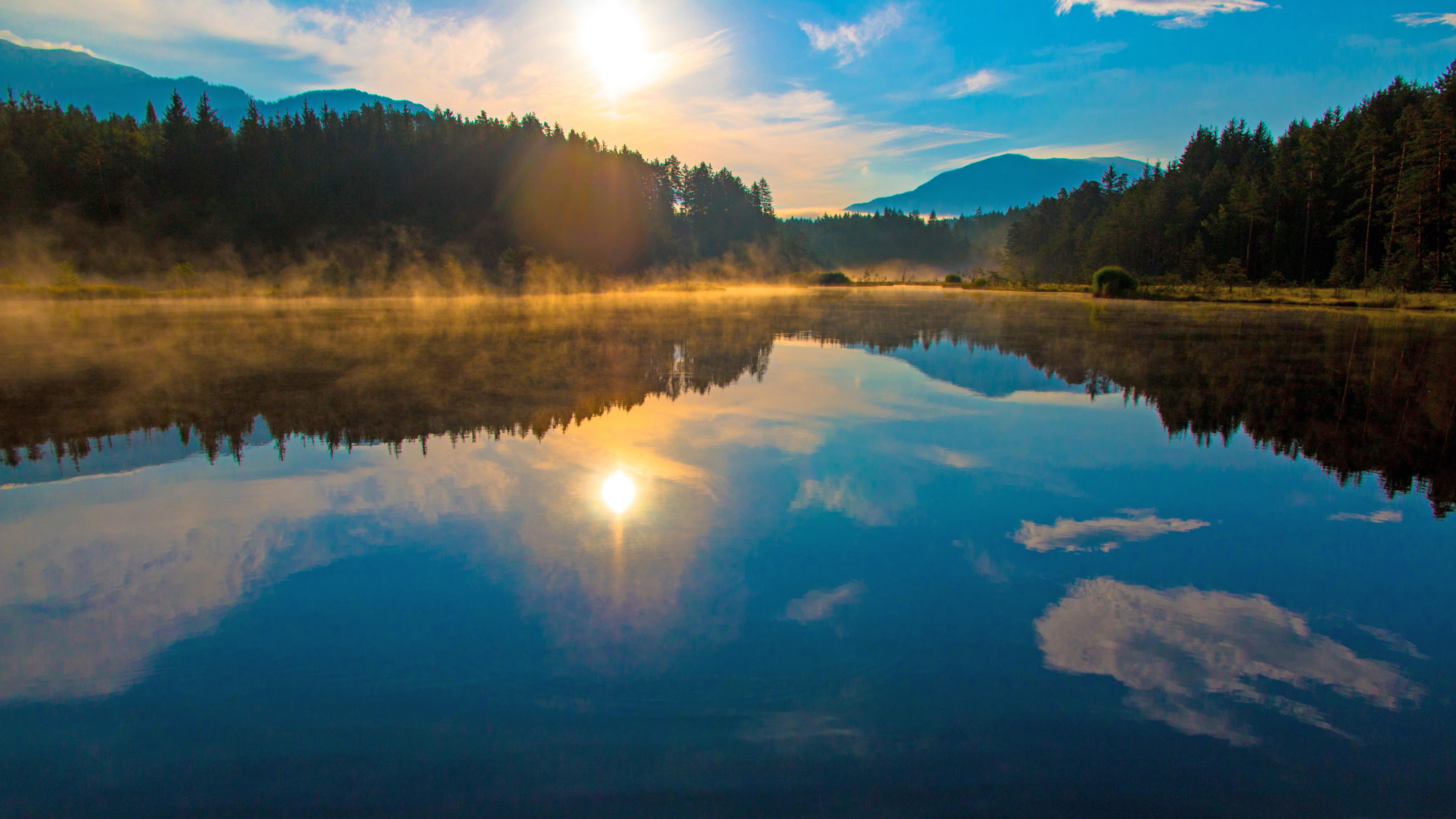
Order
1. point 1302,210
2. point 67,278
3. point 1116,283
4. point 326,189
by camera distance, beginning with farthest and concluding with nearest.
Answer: point 326,189
point 1302,210
point 67,278
point 1116,283

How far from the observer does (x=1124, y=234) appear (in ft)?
246

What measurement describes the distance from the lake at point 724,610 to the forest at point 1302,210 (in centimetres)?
4718

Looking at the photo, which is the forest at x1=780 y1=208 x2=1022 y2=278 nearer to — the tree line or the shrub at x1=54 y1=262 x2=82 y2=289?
the tree line

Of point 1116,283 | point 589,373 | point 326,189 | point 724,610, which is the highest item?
point 326,189

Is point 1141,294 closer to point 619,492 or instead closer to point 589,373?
point 589,373

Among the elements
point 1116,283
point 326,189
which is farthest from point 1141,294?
point 326,189

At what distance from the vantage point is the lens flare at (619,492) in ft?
18.7

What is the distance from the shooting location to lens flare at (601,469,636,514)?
5.69 meters

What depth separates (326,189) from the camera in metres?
84.4

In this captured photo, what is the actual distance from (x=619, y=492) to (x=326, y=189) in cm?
9712

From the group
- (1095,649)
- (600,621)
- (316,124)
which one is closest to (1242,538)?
(1095,649)

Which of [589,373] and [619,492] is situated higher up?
[589,373]

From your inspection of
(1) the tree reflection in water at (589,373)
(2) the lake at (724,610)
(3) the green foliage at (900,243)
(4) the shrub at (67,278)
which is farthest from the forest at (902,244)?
(2) the lake at (724,610)

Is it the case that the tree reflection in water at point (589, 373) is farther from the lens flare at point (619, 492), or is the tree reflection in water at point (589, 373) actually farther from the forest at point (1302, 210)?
the forest at point (1302, 210)
